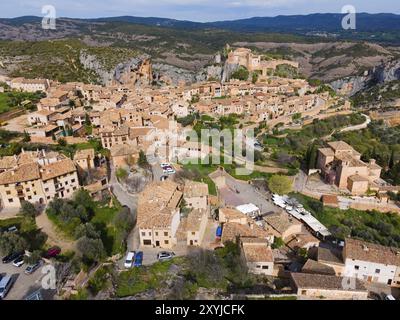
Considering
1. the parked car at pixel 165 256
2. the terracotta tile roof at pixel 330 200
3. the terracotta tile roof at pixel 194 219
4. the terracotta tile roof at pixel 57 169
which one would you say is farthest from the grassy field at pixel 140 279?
the terracotta tile roof at pixel 330 200

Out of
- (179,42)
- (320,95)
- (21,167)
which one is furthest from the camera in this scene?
(179,42)

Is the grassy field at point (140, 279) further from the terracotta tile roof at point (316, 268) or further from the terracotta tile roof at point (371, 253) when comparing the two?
the terracotta tile roof at point (371, 253)

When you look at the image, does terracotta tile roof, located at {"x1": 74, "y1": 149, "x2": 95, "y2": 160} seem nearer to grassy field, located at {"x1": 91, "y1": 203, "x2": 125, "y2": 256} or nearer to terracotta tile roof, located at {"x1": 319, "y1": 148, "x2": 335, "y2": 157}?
grassy field, located at {"x1": 91, "y1": 203, "x2": 125, "y2": 256}

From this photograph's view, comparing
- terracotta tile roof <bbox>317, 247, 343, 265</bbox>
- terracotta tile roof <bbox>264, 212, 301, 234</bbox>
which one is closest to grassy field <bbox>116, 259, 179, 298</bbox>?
terracotta tile roof <bbox>264, 212, 301, 234</bbox>

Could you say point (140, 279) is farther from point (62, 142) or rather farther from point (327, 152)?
point (327, 152)
